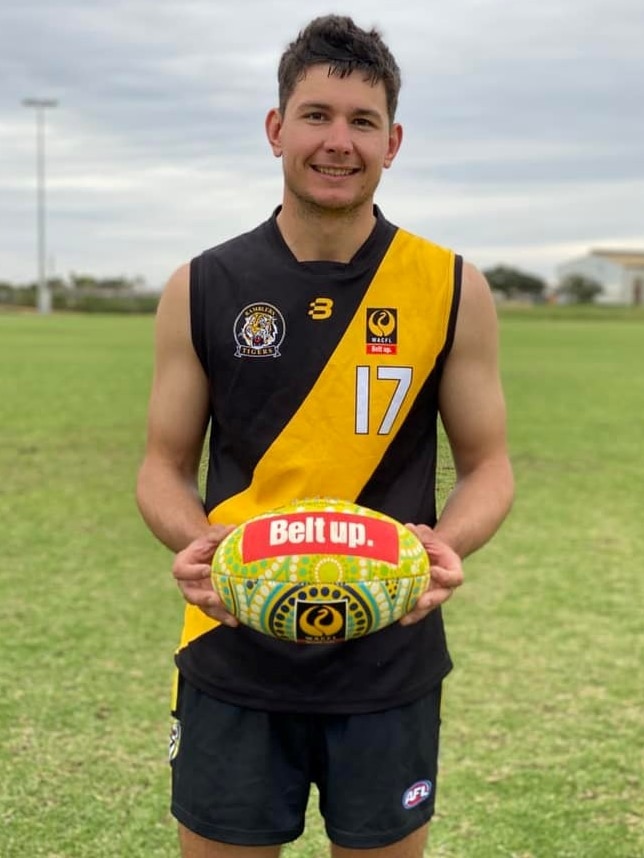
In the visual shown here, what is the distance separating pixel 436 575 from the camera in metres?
2.10

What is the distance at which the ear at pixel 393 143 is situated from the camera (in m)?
2.30

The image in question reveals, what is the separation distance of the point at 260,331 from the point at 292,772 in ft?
3.07

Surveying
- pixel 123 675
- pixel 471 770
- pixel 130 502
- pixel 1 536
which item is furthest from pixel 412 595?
pixel 130 502

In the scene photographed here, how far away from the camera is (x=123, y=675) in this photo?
460 cm

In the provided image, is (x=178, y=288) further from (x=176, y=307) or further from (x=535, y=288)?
(x=535, y=288)

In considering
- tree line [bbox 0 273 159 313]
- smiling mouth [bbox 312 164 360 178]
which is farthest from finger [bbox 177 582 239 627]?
tree line [bbox 0 273 159 313]

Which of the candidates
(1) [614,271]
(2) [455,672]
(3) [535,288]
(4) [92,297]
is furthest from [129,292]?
(2) [455,672]

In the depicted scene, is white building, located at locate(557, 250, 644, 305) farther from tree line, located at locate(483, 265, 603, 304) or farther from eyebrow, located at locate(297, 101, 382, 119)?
eyebrow, located at locate(297, 101, 382, 119)

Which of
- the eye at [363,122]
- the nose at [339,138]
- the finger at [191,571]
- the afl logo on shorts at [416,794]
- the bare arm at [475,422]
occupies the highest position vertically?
the eye at [363,122]

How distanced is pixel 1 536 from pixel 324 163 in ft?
17.5

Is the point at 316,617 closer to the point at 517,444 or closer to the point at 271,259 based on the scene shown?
the point at 271,259

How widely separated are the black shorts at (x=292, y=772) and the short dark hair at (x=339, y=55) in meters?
1.29

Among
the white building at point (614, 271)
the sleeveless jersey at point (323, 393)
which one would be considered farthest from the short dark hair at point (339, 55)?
the white building at point (614, 271)

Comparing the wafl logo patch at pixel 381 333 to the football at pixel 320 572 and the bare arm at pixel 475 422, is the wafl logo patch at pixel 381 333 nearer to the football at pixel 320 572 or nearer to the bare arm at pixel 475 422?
the bare arm at pixel 475 422
